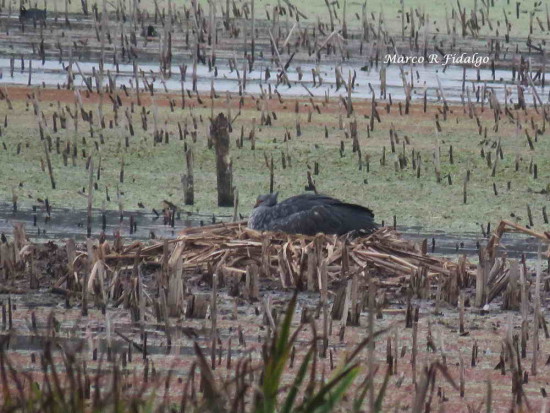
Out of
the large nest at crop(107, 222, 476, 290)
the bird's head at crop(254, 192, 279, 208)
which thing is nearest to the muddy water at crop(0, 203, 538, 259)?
the bird's head at crop(254, 192, 279, 208)

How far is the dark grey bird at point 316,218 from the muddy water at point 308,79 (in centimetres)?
587

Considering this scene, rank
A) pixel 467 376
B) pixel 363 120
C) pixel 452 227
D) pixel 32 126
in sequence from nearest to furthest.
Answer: pixel 467 376, pixel 452 227, pixel 32 126, pixel 363 120

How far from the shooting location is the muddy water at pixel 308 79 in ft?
49.7

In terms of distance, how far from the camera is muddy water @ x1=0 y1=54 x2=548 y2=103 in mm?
15156

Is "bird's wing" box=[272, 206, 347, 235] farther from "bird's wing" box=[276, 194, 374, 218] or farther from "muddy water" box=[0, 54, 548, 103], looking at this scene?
"muddy water" box=[0, 54, 548, 103]

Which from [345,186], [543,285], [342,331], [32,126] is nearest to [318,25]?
[32,126]

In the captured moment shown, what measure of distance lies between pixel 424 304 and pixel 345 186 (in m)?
3.76

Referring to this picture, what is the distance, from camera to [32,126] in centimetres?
1270

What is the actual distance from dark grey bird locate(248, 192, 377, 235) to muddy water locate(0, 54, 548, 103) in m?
5.87

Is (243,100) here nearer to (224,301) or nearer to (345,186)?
(345,186)

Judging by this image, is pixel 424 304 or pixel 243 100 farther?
pixel 243 100

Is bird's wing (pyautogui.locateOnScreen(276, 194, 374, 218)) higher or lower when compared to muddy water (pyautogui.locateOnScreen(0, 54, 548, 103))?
higher

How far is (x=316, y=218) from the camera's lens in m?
8.23

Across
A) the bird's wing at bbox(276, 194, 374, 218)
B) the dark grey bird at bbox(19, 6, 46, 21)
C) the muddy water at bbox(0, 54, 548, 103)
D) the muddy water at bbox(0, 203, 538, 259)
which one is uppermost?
the dark grey bird at bbox(19, 6, 46, 21)
